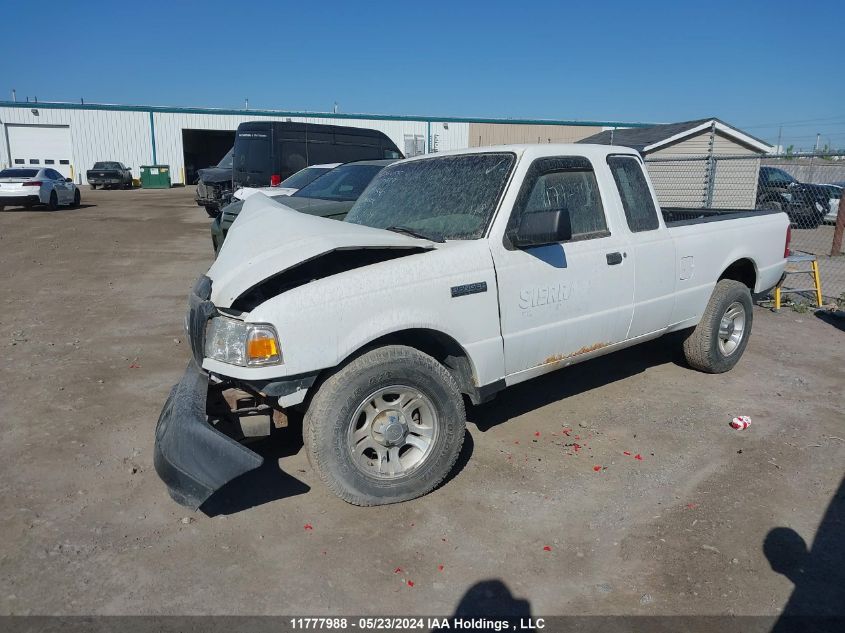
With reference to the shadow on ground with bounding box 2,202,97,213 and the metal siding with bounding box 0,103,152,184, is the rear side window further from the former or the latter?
the metal siding with bounding box 0,103,152,184

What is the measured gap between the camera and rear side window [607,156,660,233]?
4.77 meters

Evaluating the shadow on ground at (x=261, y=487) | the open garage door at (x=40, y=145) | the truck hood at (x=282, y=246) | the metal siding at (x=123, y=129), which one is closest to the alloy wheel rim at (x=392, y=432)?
the shadow on ground at (x=261, y=487)

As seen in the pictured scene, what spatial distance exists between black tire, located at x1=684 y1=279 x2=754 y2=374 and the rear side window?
43.2 inches

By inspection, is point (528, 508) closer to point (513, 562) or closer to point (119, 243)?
point (513, 562)

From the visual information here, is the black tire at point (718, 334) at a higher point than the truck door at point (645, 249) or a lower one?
lower

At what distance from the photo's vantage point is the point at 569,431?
464cm

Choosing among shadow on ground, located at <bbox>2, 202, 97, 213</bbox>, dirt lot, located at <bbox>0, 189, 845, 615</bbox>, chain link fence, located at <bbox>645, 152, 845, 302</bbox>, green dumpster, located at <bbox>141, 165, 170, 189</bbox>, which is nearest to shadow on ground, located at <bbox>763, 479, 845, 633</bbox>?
dirt lot, located at <bbox>0, 189, 845, 615</bbox>

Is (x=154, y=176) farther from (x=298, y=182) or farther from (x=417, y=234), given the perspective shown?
(x=417, y=234)

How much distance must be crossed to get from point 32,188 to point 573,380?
2152cm

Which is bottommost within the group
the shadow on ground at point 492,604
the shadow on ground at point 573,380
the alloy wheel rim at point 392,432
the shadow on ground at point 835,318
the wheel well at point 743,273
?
the shadow on ground at point 492,604

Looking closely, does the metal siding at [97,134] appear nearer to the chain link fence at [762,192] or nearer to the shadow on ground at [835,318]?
the chain link fence at [762,192]

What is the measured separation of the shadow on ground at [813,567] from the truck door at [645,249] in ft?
5.72

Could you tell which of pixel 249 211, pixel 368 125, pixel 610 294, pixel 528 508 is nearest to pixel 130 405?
pixel 249 211

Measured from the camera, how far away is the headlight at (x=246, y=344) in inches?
127
